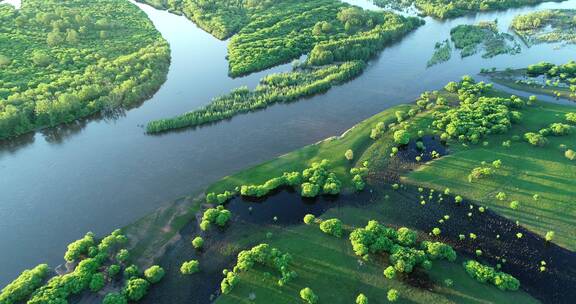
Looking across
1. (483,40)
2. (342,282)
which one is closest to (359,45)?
(483,40)

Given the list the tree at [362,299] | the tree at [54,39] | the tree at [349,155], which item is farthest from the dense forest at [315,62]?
the tree at [54,39]

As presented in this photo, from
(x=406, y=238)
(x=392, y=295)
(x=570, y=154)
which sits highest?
(x=570, y=154)

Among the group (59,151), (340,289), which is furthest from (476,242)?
(59,151)

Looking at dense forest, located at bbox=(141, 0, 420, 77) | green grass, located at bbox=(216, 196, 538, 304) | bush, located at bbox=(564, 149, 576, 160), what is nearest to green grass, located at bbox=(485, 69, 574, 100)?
bush, located at bbox=(564, 149, 576, 160)

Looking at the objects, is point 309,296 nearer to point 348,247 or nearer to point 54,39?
point 348,247

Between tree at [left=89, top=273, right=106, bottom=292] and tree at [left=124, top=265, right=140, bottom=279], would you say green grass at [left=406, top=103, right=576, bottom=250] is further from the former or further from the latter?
tree at [left=89, top=273, right=106, bottom=292]

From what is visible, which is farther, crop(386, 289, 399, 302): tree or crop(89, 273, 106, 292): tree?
crop(89, 273, 106, 292): tree

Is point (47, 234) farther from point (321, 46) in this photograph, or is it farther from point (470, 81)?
point (470, 81)
